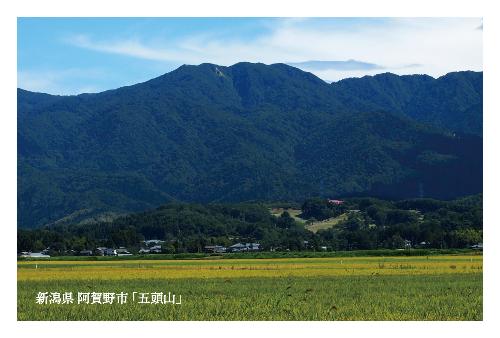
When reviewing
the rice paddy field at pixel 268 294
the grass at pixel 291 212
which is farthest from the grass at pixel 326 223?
the rice paddy field at pixel 268 294

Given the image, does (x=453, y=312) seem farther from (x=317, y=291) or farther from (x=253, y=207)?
(x=253, y=207)

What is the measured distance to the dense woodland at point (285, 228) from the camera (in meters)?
90.9

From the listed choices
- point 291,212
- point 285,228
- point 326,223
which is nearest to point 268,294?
point 285,228

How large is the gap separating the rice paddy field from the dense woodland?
39.9 metres

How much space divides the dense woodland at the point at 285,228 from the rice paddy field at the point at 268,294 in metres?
39.9

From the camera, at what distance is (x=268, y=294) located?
2938cm

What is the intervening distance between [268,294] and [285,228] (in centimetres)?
12597

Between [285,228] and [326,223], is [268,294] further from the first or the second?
[326,223]

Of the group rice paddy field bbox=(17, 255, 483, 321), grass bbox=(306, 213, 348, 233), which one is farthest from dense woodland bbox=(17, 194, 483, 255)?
rice paddy field bbox=(17, 255, 483, 321)

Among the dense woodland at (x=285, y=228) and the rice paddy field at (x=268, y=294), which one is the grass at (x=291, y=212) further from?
the rice paddy field at (x=268, y=294)

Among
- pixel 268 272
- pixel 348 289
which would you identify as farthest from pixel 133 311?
→ pixel 268 272

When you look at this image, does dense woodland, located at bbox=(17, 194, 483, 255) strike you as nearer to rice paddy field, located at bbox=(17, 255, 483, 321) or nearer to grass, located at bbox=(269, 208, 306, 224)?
grass, located at bbox=(269, 208, 306, 224)

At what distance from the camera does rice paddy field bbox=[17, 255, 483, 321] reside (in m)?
21.4
